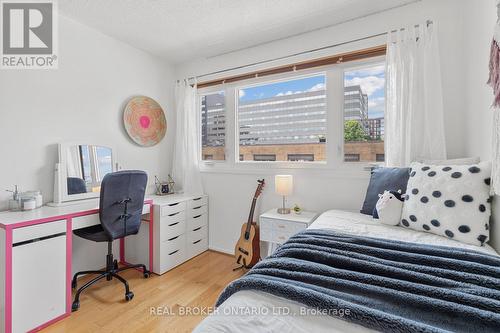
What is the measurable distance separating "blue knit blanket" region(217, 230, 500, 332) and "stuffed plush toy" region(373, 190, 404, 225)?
571mm

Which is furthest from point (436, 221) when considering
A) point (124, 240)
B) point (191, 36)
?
point (124, 240)

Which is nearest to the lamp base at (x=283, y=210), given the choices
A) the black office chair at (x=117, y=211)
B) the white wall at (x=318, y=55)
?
the white wall at (x=318, y=55)

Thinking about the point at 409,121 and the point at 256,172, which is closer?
the point at 409,121

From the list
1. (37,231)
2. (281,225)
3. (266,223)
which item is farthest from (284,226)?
(37,231)

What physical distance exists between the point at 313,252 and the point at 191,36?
2.54 meters

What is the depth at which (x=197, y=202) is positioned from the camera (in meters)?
2.93

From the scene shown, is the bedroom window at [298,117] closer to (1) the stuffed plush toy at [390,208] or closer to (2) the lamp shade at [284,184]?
(2) the lamp shade at [284,184]

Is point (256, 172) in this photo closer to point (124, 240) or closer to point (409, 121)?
point (409, 121)

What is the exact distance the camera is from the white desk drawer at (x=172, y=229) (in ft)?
8.11

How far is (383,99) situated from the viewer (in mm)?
2189

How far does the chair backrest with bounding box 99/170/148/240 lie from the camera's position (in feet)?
6.33

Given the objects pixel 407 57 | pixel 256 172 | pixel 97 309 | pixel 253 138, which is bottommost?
pixel 97 309

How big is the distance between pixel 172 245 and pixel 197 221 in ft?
1.46

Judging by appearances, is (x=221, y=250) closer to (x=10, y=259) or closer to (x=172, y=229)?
(x=172, y=229)
